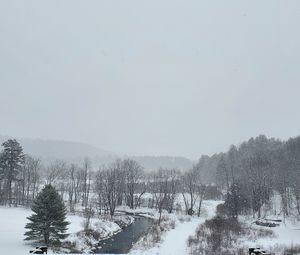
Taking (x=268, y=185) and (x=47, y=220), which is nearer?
(x=47, y=220)

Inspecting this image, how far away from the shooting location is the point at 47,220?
35.9 meters

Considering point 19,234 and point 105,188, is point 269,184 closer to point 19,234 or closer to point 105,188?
point 105,188

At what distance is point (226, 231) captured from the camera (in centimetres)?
4572

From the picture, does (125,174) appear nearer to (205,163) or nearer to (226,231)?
(226,231)

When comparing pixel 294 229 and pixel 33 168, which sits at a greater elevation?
pixel 33 168

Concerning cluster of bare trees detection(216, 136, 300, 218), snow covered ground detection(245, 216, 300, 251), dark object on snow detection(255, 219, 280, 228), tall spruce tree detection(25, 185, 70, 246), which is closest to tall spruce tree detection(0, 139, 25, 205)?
tall spruce tree detection(25, 185, 70, 246)

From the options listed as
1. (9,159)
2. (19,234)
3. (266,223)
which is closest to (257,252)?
(19,234)

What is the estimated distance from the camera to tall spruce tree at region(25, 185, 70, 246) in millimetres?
35531

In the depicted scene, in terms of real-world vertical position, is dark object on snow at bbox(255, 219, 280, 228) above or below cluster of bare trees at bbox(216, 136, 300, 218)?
below

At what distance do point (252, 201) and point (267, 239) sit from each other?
1299 inches

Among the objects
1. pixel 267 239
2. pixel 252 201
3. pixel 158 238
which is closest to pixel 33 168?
pixel 252 201

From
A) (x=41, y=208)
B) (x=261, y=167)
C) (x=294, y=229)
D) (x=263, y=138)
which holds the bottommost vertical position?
(x=294, y=229)

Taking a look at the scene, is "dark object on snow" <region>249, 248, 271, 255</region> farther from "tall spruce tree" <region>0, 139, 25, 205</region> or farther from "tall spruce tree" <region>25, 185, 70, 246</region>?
"tall spruce tree" <region>0, 139, 25, 205</region>

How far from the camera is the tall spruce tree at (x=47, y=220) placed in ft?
117
